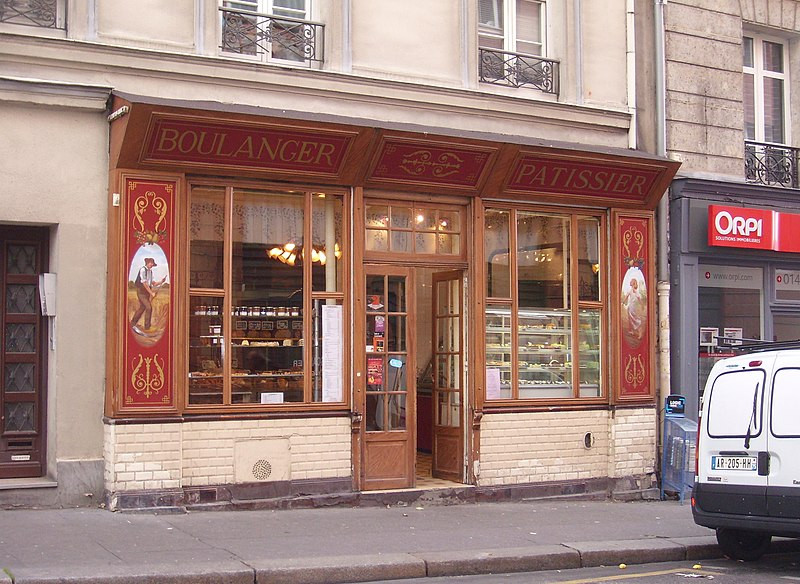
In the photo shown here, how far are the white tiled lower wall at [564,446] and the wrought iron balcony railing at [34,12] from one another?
6.64 meters

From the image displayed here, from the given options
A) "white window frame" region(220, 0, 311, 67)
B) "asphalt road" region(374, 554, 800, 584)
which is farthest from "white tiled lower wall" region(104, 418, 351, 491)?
"white window frame" region(220, 0, 311, 67)

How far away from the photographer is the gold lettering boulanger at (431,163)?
12453 mm

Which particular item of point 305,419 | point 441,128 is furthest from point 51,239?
point 441,128

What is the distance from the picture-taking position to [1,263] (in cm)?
1128

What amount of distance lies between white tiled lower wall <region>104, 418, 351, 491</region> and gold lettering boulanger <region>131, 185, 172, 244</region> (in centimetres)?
194

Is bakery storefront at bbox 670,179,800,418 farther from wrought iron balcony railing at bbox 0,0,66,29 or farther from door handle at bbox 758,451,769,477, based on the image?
wrought iron balcony railing at bbox 0,0,66,29

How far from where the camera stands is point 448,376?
13.6 meters

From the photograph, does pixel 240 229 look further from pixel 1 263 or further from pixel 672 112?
pixel 672 112

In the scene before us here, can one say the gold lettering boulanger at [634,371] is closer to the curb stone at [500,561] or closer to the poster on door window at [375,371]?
the poster on door window at [375,371]

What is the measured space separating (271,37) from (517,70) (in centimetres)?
338

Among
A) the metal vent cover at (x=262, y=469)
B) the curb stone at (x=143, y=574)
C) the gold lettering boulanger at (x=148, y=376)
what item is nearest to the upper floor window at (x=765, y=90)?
the metal vent cover at (x=262, y=469)

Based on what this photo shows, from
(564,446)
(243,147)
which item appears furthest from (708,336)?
(243,147)

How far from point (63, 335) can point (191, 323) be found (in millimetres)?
1322

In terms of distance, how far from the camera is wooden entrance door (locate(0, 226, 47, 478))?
11.2 m
